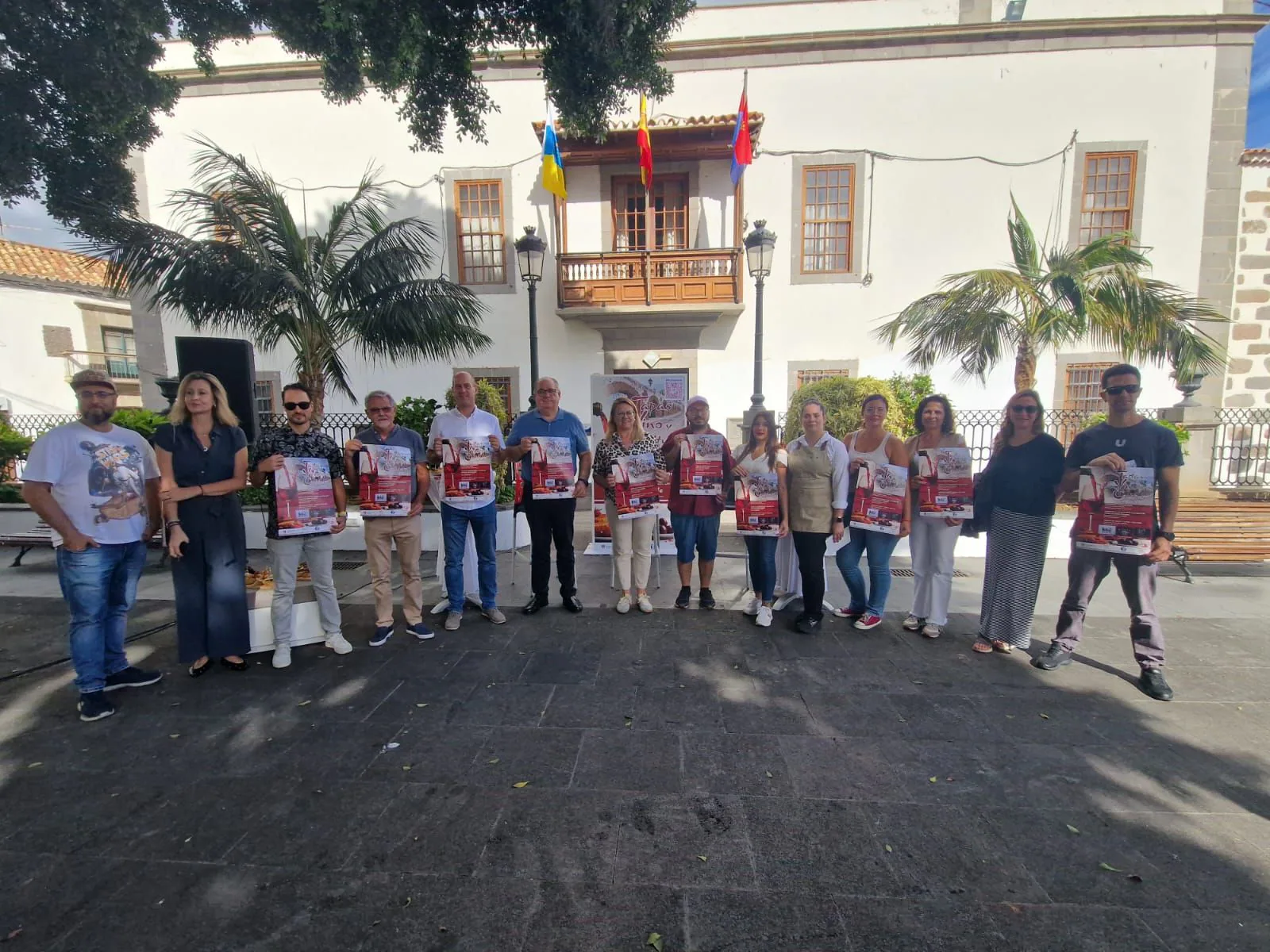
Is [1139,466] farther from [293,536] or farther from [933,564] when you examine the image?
[293,536]

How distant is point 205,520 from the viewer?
12.5ft

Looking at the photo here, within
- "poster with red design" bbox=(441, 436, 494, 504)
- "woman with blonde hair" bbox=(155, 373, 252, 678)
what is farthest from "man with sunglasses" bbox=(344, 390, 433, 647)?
"woman with blonde hair" bbox=(155, 373, 252, 678)

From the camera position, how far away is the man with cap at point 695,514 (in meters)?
4.89

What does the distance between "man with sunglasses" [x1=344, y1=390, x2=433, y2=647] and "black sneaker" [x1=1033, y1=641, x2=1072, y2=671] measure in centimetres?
457

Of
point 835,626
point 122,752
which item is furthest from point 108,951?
point 835,626

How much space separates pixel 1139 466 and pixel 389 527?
534 centimetres

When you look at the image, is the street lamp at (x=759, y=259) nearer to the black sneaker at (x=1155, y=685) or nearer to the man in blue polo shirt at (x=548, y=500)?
the man in blue polo shirt at (x=548, y=500)

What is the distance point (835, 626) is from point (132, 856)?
14.8ft

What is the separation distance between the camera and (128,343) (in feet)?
63.9

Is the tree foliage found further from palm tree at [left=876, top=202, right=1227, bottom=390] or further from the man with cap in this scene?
palm tree at [left=876, top=202, right=1227, bottom=390]

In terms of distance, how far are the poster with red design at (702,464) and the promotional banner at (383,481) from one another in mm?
2253

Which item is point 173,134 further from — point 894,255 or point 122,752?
point 894,255

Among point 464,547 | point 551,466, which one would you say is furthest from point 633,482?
point 464,547

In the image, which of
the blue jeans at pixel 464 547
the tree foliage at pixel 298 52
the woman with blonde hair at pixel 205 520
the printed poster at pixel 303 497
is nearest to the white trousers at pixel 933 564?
the blue jeans at pixel 464 547
